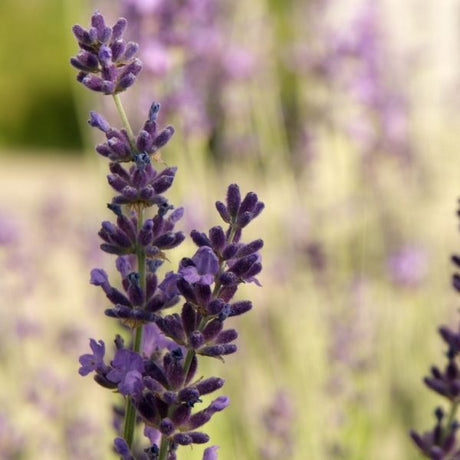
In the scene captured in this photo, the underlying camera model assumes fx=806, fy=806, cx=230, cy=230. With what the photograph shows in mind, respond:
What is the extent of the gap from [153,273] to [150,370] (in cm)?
10

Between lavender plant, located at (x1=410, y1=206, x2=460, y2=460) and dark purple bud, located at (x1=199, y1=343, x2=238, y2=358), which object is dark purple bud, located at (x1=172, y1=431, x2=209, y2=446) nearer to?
dark purple bud, located at (x1=199, y1=343, x2=238, y2=358)

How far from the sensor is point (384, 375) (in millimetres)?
2789

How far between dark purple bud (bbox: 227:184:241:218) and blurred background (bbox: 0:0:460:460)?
39.1 inches

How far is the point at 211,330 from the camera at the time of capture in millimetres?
707

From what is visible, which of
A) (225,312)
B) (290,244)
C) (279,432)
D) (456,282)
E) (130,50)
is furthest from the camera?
(290,244)

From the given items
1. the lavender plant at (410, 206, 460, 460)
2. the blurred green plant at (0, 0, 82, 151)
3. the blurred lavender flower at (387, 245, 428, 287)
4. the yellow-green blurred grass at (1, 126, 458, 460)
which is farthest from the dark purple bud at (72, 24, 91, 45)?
the blurred green plant at (0, 0, 82, 151)

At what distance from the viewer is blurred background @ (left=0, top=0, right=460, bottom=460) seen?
2064mm

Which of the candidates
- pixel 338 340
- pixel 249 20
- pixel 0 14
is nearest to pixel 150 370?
pixel 338 340

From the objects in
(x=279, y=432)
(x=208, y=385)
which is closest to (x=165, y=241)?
(x=208, y=385)

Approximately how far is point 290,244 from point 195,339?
2.23m

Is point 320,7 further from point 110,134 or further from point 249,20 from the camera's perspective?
point 110,134

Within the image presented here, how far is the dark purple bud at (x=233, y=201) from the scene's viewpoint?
71cm

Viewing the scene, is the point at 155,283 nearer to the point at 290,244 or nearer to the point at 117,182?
the point at 117,182

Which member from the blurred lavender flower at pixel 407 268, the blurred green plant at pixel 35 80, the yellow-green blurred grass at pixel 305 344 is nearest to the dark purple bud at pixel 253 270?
the yellow-green blurred grass at pixel 305 344
